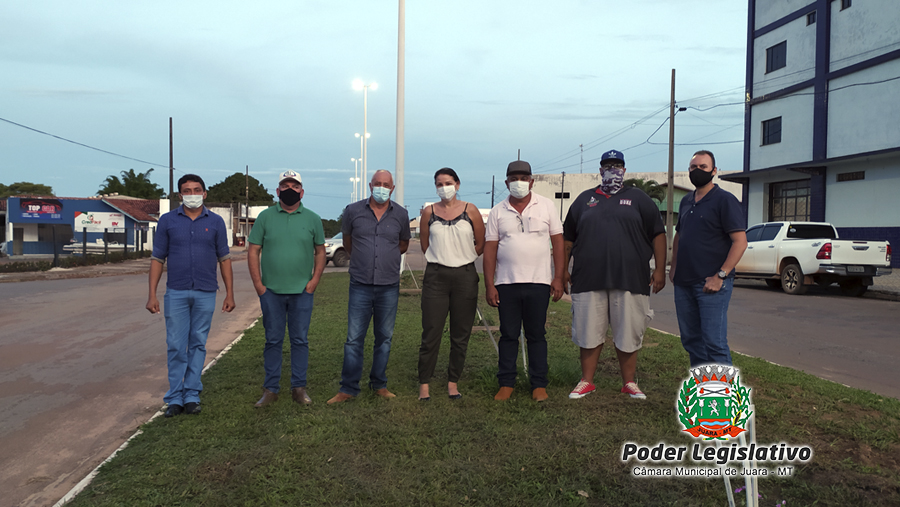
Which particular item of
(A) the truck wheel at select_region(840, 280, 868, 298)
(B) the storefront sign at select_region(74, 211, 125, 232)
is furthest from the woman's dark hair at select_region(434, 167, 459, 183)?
(B) the storefront sign at select_region(74, 211, 125, 232)

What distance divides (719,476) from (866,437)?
145cm

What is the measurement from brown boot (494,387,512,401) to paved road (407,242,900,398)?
11.6ft

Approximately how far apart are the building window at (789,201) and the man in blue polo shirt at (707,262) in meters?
25.6

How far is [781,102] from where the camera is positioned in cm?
2805

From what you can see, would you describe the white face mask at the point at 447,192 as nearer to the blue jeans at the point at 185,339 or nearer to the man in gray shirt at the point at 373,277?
the man in gray shirt at the point at 373,277

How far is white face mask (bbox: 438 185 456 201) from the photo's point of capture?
5.34 meters

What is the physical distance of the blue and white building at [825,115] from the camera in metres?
22.7

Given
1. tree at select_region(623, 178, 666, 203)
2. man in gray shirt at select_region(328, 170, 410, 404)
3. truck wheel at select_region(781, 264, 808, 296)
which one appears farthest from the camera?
tree at select_region(623, 178, 666, 203)

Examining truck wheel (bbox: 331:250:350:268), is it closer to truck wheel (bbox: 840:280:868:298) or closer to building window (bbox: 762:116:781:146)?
truck wheel (bbox: 840:280:868:298)

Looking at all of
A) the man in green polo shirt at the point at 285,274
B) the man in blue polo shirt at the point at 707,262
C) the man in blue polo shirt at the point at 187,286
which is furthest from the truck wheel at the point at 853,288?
the man in blue polo shirt at the point at 187,286

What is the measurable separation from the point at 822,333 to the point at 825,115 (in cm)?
1967

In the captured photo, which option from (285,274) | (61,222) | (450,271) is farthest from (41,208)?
(450,271)

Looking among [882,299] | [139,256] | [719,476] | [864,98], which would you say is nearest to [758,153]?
[864,98]

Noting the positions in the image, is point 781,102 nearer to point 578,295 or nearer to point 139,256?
point 578,295
